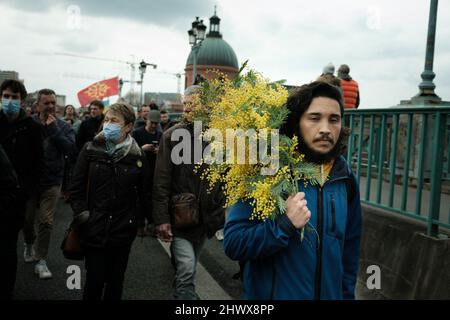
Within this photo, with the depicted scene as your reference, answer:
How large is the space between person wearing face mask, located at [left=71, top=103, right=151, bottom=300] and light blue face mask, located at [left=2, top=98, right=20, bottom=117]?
1141 mm

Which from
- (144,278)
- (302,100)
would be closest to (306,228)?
(302,100)

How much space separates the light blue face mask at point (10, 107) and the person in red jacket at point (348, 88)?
5.14m

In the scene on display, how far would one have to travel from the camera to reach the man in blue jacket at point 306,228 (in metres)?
2.19

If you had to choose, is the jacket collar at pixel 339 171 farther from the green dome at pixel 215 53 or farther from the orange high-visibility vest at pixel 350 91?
the green dome at pixel 215 53

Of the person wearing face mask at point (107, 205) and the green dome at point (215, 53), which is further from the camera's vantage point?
the green dome at point (215, 53)

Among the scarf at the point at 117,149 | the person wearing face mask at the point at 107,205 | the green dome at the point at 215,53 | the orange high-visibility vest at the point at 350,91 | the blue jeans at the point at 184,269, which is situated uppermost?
the green dome at the point at 215,53

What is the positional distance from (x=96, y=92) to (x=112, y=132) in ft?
56.1

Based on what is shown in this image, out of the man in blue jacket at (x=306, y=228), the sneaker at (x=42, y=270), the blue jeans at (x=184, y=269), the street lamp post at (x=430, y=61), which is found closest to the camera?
the man in blue jacket at (x=306, y=228)

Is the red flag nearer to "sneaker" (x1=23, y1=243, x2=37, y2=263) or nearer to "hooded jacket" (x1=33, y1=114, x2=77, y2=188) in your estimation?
"hooded jacket" (x1=33, y1=114, x2=77, y2=188)

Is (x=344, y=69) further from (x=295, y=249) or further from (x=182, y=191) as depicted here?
(x=295, y=249)

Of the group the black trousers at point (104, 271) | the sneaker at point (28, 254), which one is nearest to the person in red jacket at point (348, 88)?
the black trousers at point (104, 271)

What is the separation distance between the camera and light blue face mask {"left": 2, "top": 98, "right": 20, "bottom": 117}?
4598 millimetres

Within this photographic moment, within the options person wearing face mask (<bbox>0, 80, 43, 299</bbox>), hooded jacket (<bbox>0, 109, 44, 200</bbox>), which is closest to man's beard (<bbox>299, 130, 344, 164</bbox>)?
person wearing face mask (<bbox>0, 80, 43, 299</bbox>)

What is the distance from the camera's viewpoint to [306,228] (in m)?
2.24
